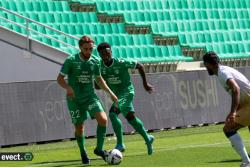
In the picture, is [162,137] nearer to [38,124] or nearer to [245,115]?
[38,124]

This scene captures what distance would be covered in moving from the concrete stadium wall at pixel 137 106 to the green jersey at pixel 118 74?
4908 mm

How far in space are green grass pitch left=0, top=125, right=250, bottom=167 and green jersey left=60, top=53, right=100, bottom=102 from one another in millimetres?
1141

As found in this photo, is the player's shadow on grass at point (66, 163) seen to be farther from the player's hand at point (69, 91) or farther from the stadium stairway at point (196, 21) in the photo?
the stadium stairway at point (196, 21)

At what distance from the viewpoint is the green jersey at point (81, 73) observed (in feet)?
41.9

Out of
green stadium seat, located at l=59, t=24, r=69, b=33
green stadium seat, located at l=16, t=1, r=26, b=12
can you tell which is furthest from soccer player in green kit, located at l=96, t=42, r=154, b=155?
green stadium seat, located at l=16, t=1, r=26, b=12

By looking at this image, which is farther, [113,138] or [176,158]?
[113,138]

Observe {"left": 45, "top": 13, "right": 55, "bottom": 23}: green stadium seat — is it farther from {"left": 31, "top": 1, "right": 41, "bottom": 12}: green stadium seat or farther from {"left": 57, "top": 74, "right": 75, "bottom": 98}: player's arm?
{"left": 57, "top": 74, "right": 75, "bottom": 98}: player's arm

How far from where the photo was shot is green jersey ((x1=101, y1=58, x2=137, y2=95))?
14.3 m

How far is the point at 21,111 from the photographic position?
62.8 ft

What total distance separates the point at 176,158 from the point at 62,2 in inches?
648

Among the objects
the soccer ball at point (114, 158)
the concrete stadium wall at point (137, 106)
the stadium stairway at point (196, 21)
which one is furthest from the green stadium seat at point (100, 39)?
the soccer ball at point (114, 158)

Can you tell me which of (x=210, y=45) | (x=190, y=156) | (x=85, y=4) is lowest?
(x=190, y=156)

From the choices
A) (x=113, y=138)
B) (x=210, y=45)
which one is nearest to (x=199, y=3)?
(x=210, y=45)

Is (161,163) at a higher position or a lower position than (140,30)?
lower
